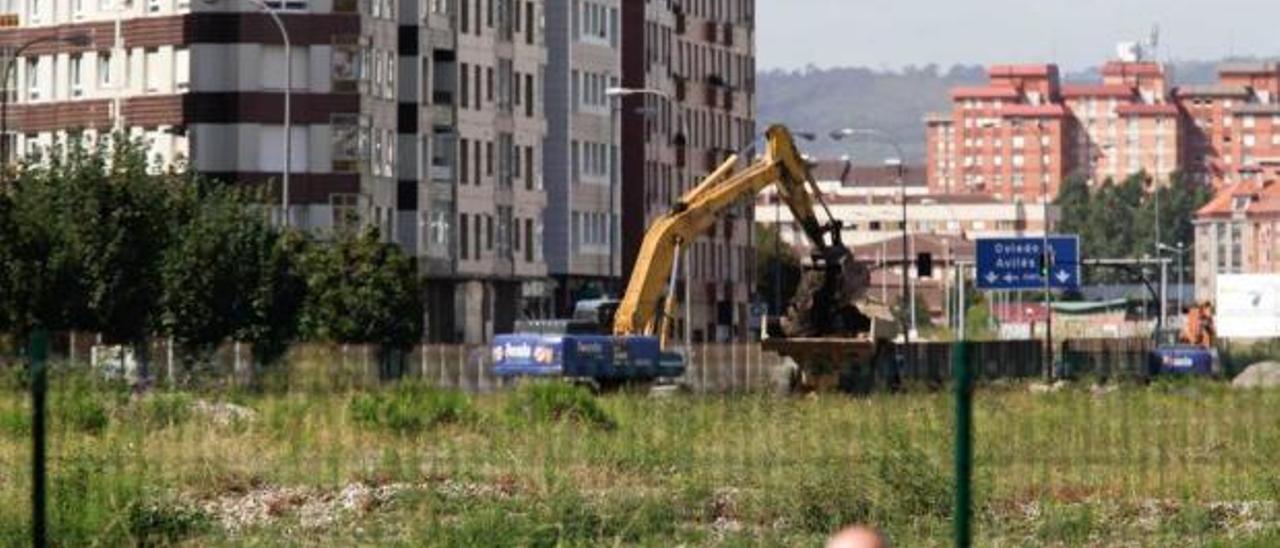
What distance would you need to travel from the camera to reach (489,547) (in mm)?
35156

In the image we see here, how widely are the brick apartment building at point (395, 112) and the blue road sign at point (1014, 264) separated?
1586 centimetres

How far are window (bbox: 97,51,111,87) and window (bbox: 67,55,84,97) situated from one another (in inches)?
32.4

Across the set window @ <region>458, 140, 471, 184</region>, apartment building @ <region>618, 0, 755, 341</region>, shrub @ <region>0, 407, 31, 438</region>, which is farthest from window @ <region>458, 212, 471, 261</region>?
shrub @ <region>0, 407, 31, 438</region>

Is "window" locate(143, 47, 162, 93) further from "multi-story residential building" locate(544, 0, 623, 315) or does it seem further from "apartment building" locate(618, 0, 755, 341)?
"apartment building" locate(618, 0, 755, 341)

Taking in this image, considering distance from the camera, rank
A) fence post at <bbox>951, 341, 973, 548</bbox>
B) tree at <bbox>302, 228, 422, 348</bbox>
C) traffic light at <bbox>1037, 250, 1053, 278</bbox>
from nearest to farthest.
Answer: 1. fence post at <bbox>951, 341, 973, 548</bbox>
2. tree at <bbox>302, 228, 422, 348</bbox>
3. traffic light at <bbox>1037, 250, 1053, 278</bbox>

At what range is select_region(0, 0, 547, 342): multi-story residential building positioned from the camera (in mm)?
121062

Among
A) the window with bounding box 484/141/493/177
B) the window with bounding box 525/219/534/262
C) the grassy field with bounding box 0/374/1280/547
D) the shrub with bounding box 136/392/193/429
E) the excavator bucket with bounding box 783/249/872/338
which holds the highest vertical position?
the window with bounding box 484/141/493/177

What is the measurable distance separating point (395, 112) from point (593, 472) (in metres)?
80.8

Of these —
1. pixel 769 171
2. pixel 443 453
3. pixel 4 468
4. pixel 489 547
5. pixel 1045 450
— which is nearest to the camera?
pixel 489 547

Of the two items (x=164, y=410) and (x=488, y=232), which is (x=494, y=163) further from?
(x=164, y=410)

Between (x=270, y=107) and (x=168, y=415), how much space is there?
63.8m

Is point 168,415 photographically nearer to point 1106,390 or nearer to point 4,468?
point 4,468

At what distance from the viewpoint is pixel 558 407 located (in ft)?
209

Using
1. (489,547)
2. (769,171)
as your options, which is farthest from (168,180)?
(489,547)
